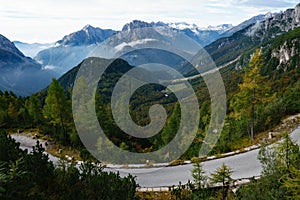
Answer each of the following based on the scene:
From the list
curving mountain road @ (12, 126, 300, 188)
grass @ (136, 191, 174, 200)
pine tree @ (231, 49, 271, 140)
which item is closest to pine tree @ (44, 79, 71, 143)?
curving mountain road @ (12, 126, 300, 188)

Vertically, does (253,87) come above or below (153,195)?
above

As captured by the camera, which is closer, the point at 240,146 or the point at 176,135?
the point at 240,146

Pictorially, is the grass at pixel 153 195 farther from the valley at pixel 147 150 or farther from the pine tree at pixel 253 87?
the pine tree at pixel 253 87

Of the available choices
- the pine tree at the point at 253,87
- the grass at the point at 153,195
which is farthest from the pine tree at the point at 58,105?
the pine tree at the point at 253,87

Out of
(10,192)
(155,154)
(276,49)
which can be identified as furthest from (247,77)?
(276,49)

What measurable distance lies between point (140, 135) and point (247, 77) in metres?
14.8

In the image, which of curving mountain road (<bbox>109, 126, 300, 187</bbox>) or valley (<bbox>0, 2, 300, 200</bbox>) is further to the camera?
curving mountain road (<bbox>109, 126, 300, 187</bbox>)

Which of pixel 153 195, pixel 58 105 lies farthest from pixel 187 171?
pixel 58 105

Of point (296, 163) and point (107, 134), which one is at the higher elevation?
point (107, 134)

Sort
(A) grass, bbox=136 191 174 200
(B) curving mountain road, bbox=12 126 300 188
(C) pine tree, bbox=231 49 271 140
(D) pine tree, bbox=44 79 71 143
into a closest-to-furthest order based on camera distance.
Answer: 1. (A) grass, bbox=136 191 174 200
2. (B) curving mountain road, bbox=12 126 300 188
3. (C) pine tree, bbox=231 49 271 140
4. (D) pine tree, bbox=44 79 71 143

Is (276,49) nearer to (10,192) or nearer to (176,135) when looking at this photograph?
(176,135)

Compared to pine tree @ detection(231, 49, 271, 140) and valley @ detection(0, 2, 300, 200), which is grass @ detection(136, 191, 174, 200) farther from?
pine tree @ detection(231, 49, 271, 140)

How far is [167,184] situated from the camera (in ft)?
52.4

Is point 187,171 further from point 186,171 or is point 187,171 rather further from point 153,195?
point 153,195
